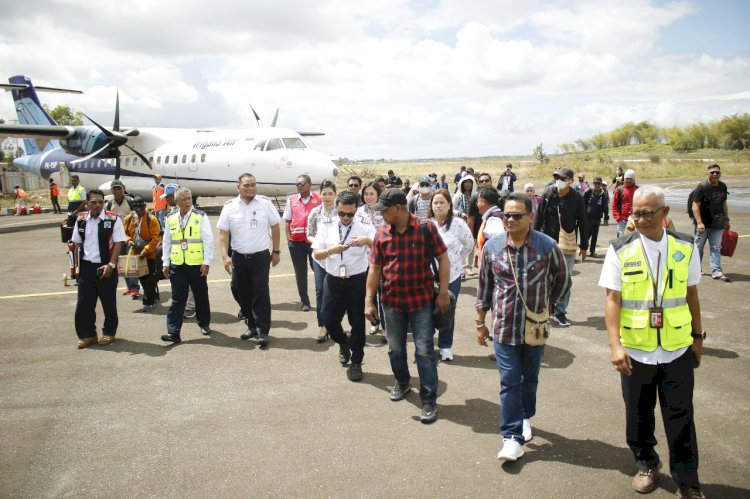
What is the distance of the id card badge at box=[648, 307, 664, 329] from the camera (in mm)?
3021

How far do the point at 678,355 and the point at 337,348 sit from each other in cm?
383

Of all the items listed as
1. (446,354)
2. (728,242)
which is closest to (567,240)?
(446,354)

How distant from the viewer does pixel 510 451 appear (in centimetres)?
351

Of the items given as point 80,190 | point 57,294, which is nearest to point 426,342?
point 57,294

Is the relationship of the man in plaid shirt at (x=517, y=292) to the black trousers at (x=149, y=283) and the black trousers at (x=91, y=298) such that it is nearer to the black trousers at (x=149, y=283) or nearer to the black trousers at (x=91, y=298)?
the black trousers at (x=91, y=298)

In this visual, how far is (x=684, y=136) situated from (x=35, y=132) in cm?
10461

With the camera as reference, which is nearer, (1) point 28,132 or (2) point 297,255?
(2) point 297,255

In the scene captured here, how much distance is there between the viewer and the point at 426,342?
13.9ft

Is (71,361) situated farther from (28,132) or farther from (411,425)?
(28,132)

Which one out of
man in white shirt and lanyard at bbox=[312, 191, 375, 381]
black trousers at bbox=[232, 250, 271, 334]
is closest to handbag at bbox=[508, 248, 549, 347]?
man in white shirt and lanyard at bbox=[312, 191, 375, 381]

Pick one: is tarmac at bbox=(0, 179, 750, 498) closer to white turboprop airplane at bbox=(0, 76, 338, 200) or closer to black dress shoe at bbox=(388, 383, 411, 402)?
black dress shoe at bbox=(388, 383, 411, 402)

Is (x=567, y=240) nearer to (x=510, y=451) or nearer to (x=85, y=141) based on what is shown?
(x=510, y=451)

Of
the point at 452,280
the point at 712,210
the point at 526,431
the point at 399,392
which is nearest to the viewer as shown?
the point at 526,431

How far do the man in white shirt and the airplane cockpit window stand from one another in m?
12.1
